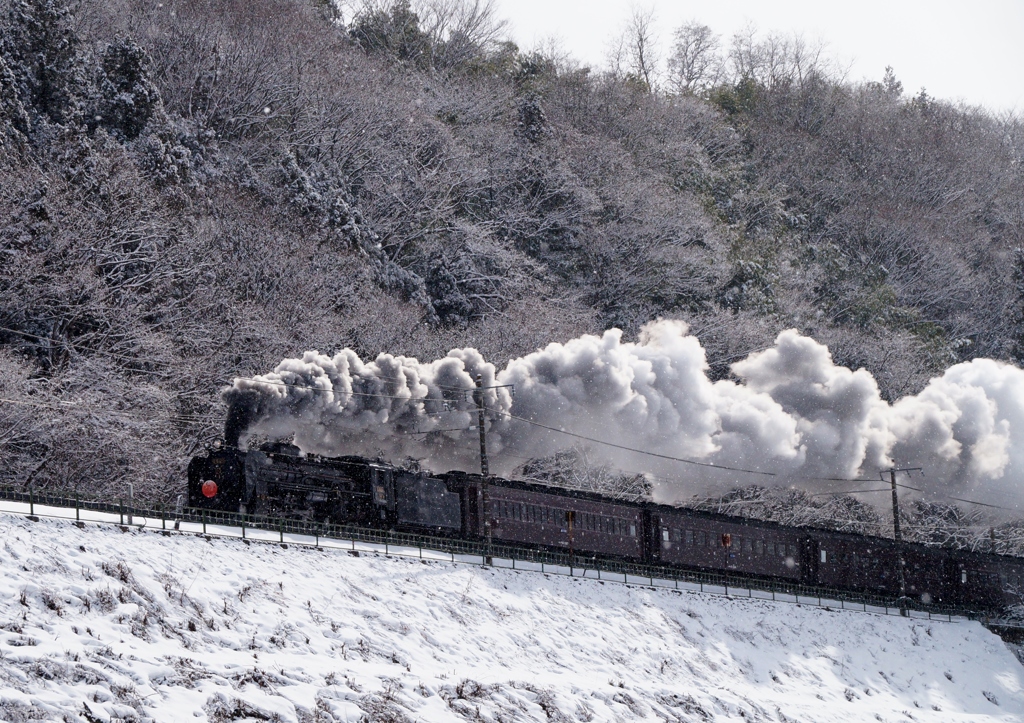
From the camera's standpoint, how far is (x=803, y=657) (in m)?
40.2

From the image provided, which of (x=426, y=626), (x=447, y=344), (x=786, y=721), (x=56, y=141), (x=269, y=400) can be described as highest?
(x=56, y=141)

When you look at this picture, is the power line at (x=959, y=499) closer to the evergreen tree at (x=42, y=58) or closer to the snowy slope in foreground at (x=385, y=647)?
the snowy slope in foreground at (x=385, y=647)

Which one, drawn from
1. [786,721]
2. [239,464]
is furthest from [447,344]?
[786,721]

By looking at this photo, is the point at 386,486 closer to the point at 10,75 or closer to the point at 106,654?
the point at 106,654

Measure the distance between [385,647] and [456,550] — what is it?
1060 centimetres

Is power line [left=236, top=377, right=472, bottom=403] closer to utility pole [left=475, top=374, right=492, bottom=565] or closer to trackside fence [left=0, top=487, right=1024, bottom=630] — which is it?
utility pole [left=475, top=374, right=492, bottom=565]

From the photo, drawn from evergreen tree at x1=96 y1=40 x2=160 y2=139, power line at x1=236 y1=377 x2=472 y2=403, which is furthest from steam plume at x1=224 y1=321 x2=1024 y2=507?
evergreen tree at x1=96 y1=40 x2=160 y2=139

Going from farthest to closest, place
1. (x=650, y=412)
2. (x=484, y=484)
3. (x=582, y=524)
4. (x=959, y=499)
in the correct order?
1. (x=959, y=499)
2. (x=650, y=412)
3. (x=582, y=524)
4. (x=484, y=484)

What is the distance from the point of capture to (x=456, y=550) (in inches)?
1458

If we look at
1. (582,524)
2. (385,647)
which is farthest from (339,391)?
(385,647)

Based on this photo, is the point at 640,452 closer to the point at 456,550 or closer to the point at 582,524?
the point at 582,524

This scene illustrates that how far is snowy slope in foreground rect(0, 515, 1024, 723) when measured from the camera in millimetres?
20375

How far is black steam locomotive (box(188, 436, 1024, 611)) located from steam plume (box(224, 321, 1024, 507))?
2.24 m

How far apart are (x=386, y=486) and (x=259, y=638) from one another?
43.1 ft
